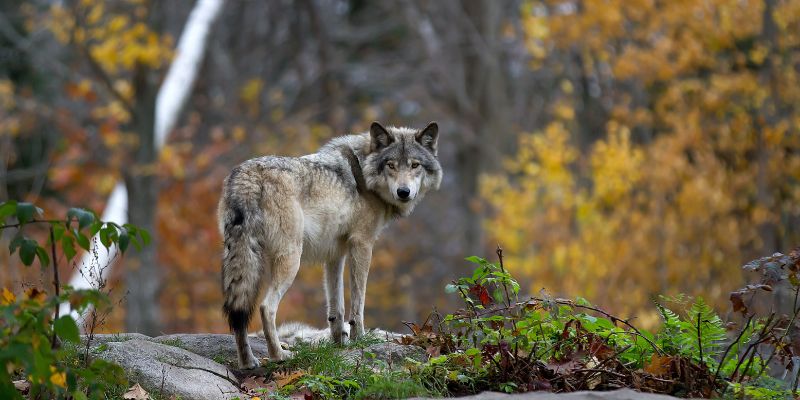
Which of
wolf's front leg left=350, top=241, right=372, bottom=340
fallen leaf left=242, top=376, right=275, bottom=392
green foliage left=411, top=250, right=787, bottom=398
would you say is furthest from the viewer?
wolf's front leg left=350, top=241, right=372, bottom=340

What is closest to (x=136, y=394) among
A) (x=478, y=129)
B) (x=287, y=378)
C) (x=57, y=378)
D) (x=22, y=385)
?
(x=22, y=385)

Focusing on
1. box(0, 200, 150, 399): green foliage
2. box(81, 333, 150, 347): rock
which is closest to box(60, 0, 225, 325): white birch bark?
box(81, 333, 150, 347): rock

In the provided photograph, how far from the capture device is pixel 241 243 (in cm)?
642

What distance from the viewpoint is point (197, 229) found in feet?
76.1

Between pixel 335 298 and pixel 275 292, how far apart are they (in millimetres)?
1041

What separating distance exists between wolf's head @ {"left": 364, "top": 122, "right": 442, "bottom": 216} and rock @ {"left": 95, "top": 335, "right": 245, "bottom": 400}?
84.7 inches

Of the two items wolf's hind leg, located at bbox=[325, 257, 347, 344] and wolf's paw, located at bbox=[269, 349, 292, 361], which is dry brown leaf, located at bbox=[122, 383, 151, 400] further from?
wolf's hind leg, located at bbox=[325, 257, 347, 344]

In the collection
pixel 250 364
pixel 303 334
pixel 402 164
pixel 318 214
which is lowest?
pixel 250 364

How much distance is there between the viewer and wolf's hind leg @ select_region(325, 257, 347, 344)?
24.2 feet

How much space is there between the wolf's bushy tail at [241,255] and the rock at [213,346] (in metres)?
0.49

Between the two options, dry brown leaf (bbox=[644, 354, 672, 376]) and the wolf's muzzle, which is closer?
dry brown leaf (bbox=[644, 354, 672, 376])

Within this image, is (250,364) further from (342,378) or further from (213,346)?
(342,378)

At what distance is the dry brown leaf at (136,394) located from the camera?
213 inches

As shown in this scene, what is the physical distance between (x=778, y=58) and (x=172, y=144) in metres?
13.4
